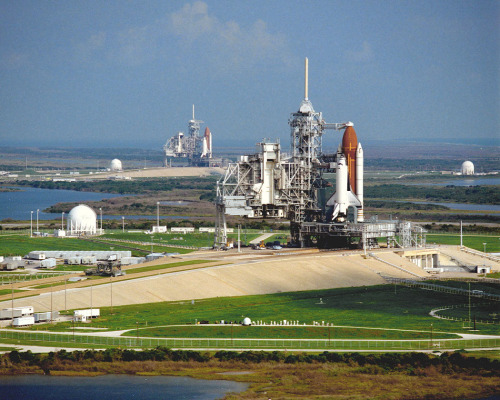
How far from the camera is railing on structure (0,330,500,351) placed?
3300 inches

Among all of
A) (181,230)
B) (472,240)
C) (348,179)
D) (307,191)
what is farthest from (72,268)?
(472,240)

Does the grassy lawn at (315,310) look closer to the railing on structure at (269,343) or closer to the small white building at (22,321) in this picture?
the small white building at (22,321)

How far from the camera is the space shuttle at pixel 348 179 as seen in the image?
449ft

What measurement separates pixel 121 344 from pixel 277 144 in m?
58.3

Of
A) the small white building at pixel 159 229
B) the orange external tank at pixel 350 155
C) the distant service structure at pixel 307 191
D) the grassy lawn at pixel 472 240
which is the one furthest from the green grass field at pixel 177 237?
the grassy lawn at pixel 472 240

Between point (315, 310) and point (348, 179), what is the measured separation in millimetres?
42622

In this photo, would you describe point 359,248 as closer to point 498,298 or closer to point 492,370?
point 498,298

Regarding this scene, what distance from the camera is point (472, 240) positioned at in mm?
173875

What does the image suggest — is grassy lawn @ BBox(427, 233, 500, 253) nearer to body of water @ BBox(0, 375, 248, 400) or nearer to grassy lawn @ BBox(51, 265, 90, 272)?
grassy lawn @ BBox(51, 265, 90, 272)

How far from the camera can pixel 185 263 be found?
410 feet

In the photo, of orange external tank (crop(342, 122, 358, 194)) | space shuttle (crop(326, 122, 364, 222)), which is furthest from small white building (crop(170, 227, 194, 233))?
orange external tank (crop(342, 122, 358, 194))

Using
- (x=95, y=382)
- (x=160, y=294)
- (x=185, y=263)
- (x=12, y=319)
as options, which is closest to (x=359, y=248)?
(x=185, y=263)

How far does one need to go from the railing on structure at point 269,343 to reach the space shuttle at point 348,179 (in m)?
51.3

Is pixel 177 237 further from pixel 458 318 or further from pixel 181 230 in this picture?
pixel 458 318
